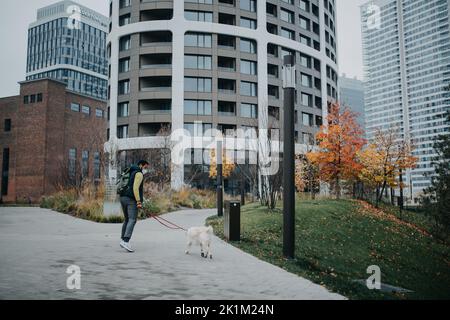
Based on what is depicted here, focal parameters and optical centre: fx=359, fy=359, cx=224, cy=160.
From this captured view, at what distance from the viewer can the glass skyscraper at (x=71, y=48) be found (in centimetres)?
9200

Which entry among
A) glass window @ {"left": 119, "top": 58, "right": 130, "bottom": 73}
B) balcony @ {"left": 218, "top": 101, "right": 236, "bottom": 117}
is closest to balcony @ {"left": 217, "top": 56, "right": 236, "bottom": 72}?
balcony @ {"left": 218, "top": 101, "right": 236, "bottom": 117}

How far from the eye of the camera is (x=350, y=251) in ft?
40.1

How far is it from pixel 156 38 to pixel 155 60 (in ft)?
9.57

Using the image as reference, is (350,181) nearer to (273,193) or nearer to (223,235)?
(273,193)

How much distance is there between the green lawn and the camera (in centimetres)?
747

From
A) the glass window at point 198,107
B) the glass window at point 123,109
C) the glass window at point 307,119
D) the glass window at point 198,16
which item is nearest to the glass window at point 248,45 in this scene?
the glass window at point 198,16

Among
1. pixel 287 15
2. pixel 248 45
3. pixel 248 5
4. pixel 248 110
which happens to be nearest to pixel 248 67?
pixel 248 45

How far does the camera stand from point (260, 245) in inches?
385

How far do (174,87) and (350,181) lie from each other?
75.8 ft

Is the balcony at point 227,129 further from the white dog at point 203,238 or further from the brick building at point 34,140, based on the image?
the white dog at point 203,238

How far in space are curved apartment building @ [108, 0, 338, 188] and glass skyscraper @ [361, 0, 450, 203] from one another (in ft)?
419

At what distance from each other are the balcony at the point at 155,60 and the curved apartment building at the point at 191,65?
0.12 meters

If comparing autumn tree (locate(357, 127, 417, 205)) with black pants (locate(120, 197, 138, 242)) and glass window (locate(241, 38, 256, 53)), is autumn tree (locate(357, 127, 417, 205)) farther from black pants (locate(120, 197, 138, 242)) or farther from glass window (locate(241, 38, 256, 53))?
glass window (locate(241, 38, 256, 53))
